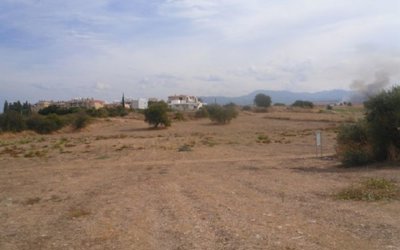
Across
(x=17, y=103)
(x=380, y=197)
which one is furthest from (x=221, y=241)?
(x=17, y=103)

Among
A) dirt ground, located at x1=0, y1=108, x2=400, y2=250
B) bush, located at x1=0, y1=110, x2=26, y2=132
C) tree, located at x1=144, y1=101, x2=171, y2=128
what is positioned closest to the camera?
dirt ground, located at x1=0, y1=108, x2=400, y2=250

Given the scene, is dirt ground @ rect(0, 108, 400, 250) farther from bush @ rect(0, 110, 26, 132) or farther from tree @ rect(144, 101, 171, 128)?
bush @ rect(0, 110, 26, 132)

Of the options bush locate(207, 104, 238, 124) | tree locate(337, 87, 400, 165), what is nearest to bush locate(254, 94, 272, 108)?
bush locate(207, 104, 238, 124)

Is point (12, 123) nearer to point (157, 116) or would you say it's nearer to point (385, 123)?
point (157, 116)

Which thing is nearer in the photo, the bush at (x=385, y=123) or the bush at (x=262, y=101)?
the bush at (x=385, y=123)

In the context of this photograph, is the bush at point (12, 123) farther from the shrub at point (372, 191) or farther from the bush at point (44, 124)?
the shrub at point (372, 191)

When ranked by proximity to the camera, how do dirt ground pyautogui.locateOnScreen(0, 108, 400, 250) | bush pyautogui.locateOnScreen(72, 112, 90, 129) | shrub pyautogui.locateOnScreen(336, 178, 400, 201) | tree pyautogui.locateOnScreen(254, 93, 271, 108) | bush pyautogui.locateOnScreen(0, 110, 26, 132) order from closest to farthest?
dirt ground pyautogui.locateOnScreen(0, 108, 400, 250) < shrub pyautogui.locateOnScreen(336, 178, 400, 201) < bush pyautogui.locateOnScreen(0, 110, 26, 132) < bush pyautogui.locateOnScreen(72, 112, 90, 129) < tree pyautogui.locateOnScreen(254, 93, 271, 108)

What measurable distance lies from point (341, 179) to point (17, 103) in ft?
521

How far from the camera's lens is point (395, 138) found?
21.4m

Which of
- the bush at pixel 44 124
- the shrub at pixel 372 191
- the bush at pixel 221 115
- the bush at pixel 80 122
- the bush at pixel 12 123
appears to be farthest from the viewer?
the bush at pixel 221 115

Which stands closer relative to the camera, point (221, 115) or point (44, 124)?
point (44, 124)

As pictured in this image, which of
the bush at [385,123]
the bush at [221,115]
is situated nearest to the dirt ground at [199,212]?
the bush at [385,123]

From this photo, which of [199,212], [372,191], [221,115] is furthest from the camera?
[221,115]

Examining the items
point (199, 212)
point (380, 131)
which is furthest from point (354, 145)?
point (199, 212)
